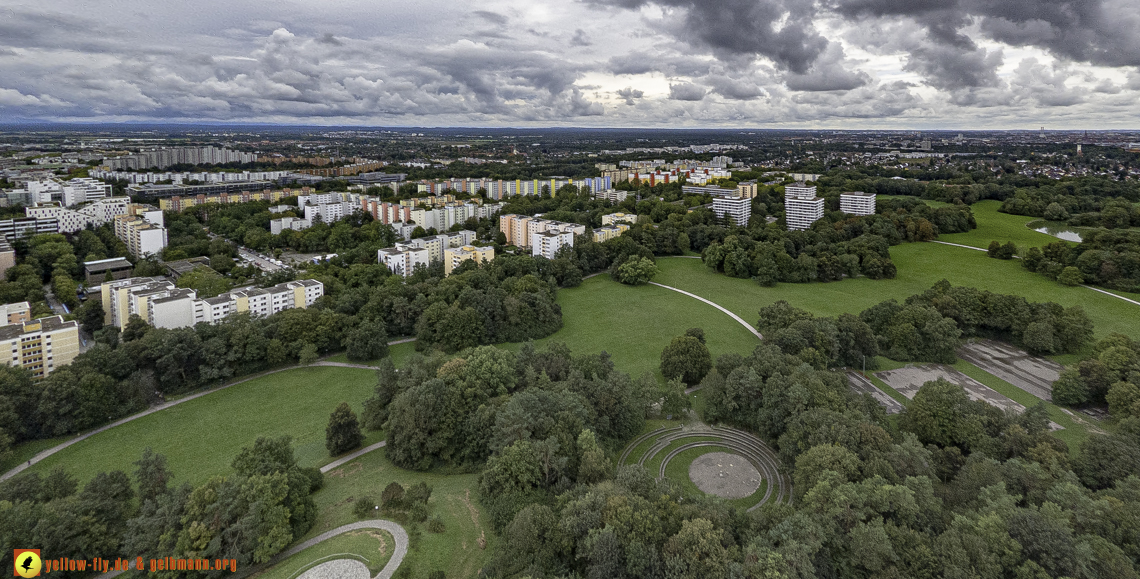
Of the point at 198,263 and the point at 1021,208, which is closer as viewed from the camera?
the point at 198,263

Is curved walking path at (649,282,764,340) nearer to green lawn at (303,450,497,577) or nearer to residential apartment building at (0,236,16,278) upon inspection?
green lawn at (303,450,497,577)

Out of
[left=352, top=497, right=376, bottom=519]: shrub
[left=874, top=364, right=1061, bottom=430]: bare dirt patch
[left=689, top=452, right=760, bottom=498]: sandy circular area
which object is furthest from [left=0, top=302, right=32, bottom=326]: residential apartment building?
[left=874, top=364, right=1061, bottom=430]: bare dirt patch

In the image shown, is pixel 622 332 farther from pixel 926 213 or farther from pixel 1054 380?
pixel 926 213

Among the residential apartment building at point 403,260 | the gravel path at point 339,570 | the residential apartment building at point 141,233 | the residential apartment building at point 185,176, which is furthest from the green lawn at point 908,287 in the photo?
the residential apartment building at point 185,176

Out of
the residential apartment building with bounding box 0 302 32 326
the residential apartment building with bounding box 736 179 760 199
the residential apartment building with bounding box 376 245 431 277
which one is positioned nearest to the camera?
the residential apartment building with bounding box 0 302 32 326

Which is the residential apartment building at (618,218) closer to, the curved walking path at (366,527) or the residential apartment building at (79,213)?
the curved walking path at (366,527)

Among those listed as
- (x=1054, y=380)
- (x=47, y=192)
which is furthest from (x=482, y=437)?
(x=47, y=192)
